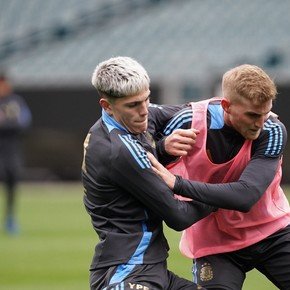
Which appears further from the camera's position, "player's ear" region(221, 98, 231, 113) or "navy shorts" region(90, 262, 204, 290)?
"player's ear" region(221, 98, 231, 113)

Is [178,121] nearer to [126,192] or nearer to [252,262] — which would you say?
[126,192]

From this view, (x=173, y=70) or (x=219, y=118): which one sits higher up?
(x=173, y=70)

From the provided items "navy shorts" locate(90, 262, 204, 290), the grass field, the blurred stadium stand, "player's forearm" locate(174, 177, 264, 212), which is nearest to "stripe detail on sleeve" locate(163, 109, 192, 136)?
"player's forearm" locate(174, 177, 264, 212)

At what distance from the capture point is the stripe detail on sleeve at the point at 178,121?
20.1 ft

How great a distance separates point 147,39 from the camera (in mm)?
27516

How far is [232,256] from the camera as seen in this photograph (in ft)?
21.1

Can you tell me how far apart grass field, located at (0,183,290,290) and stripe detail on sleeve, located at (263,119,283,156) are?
3.65m

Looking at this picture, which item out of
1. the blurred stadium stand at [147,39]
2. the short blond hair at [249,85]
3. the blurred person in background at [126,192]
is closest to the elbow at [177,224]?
the blurred person in background at [126,192]

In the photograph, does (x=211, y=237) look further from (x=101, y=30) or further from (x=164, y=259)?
(x=101, y=30)

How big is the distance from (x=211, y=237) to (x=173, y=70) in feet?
65.7

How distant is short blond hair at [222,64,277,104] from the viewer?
5.71m

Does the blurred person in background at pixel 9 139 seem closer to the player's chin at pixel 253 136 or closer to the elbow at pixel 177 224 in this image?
the player's chin at pixel 253 136

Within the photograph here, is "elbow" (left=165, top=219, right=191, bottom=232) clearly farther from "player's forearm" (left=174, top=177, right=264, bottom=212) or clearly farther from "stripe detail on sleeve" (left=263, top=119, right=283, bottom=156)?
"stripe detail on sleeve" (left=263, top=119, right=283, bottom=156)

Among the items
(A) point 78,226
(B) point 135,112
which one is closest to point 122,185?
(B) point 135,112
